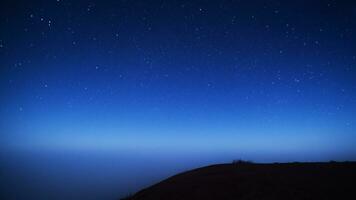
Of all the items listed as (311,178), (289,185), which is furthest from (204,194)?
(311,178)

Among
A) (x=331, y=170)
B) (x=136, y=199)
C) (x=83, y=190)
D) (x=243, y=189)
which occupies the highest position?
(x=331, y=170)

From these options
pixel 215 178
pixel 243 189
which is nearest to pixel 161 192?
pixel 215 178

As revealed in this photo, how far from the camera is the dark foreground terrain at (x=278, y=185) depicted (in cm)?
1205

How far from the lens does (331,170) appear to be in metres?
15.4

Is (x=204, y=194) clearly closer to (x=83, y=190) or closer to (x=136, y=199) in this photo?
(x=136, y=199)

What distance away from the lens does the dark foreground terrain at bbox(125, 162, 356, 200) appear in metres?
12.0

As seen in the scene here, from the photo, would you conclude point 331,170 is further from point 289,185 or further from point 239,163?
point 239,163

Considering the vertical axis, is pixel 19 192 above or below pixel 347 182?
below

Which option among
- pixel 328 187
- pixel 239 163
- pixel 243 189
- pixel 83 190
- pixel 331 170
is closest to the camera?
pixel 328 187

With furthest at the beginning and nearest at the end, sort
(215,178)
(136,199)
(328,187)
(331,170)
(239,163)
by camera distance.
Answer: (239,163)
(136,199)
(215,178)
(331,170)
(328,187)

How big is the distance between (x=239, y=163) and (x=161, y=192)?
7.49m

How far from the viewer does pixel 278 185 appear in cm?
1323

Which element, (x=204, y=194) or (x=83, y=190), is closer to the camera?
(x=204, y=194)

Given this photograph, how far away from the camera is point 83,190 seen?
228 feet
